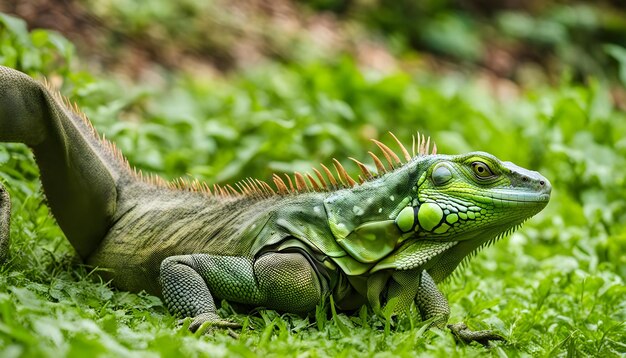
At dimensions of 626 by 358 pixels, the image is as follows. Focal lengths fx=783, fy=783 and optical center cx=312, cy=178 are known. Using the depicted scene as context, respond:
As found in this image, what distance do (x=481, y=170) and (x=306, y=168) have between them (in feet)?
11.8

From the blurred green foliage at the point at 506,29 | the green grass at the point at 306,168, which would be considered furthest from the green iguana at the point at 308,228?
the blurred green foliage at the point at 506,29

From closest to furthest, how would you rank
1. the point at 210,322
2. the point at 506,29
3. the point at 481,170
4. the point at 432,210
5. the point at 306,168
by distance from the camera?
the point at 210,322 < the point at 432,210 < the point at 481,170 < the point at 306,168 < the point at 506,29

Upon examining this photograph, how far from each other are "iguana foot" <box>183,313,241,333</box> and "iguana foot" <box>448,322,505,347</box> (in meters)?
1.38

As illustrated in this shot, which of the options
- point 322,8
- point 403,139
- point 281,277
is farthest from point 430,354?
point 322,8

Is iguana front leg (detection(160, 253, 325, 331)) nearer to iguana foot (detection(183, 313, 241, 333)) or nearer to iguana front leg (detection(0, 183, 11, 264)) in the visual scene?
iguana foot (detection(183, 313, 241, 333))

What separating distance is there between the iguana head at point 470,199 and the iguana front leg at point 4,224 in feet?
8.31

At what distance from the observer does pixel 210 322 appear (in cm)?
453

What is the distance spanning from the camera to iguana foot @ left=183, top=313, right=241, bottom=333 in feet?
15.0

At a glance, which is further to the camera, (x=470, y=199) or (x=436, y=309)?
(x=436, y=309)

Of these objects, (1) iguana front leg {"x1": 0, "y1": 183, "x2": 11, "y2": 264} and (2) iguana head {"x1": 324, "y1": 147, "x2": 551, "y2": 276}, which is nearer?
(2) iguana head {"x1": 324, "y1": 147, "x2": 551, "y2": 276}

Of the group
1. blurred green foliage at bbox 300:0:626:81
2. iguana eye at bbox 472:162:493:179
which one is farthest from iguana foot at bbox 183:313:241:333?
Answer: blurred green foliage at bbox 300:0:626:81

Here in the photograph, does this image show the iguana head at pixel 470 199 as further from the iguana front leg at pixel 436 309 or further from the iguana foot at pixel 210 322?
the iguana foot at pixel 210 322

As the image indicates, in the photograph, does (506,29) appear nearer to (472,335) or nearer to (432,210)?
(432,210)

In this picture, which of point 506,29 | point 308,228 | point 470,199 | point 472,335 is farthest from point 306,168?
point 506,29
